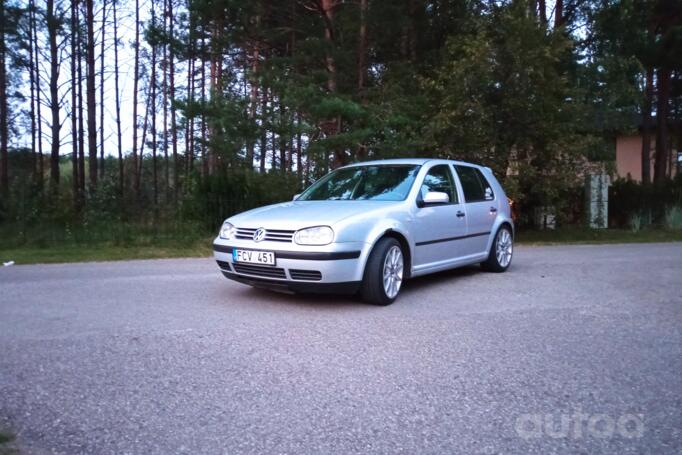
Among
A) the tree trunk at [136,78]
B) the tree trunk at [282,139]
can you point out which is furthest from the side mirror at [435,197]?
the tree trunk at [136,78]

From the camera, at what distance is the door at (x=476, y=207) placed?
7.61 m

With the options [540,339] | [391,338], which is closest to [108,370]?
[391,338]

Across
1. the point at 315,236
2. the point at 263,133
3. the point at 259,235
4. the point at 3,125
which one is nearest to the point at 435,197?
the point at 315,236

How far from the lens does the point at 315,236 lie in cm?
555

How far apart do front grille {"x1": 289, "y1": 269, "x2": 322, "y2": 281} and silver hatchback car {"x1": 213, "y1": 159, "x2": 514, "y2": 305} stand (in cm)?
1

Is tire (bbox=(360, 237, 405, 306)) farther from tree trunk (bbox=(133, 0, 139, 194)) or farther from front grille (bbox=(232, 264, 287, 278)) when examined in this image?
tree trunk (bbox=(133, 0, 139, 194))

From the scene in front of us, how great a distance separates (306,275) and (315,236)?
393mm

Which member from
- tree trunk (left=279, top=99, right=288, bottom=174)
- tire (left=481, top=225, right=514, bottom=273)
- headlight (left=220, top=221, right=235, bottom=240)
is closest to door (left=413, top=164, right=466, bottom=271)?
tire (left=481, top=225, right=514, bottom=273)

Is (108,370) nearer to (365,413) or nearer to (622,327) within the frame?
(365,413)

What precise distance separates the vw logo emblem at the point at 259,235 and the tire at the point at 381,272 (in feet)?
3.64

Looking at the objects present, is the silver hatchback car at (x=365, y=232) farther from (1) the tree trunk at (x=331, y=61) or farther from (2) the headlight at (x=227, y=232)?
(1) the tree trunk at (x=331, y=61)

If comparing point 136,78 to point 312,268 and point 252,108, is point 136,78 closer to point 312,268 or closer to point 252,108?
point 252,108

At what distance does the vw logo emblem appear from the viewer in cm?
581

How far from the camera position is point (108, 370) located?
3896 mm
